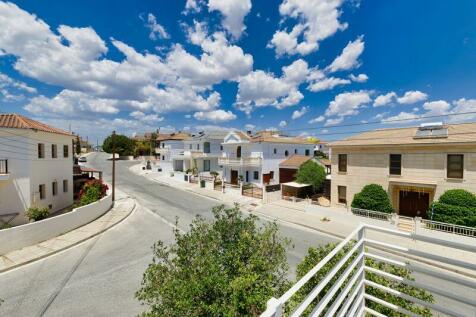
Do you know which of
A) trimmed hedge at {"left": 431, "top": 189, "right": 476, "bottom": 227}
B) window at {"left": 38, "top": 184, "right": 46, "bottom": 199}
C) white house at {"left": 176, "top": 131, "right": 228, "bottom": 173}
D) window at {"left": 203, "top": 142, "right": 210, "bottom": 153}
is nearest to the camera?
trimmed hedge at {"left": 431, "top": 189, "right": 476, "bottom": 227}

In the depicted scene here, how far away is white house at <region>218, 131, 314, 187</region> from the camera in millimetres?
31109

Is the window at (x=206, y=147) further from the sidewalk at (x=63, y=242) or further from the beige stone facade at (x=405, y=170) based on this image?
the beige stone facade at (x=405, y=170)

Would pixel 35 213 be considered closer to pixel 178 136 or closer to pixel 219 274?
pixel 219 274

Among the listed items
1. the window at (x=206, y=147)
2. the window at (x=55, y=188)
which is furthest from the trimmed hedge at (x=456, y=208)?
the window at (x=206, y=147)

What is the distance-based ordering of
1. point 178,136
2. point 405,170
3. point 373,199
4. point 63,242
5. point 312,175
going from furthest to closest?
point 178,136 < point 312,175 < point 373,199 < point 405,170 < point 63,242

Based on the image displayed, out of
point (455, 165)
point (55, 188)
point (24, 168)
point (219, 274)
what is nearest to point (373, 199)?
point (455, 165)

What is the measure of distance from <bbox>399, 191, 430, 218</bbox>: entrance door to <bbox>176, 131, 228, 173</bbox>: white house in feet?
95.9

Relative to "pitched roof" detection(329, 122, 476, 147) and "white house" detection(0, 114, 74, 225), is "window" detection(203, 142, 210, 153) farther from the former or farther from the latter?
"pitched roof" detection(329, 122, 476, 147)

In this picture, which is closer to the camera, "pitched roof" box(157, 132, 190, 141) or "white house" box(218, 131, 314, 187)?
"white house" box(218, 131, 314, 187)

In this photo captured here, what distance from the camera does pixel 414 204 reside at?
18484mm

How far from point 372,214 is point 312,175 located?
27.1 ft

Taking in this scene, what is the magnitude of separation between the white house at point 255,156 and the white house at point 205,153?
23.0 feet

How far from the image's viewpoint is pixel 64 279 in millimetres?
9906

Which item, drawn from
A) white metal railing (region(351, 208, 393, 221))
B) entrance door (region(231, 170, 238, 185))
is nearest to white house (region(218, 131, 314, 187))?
entrance door (region(231, 170, 238, 185))
